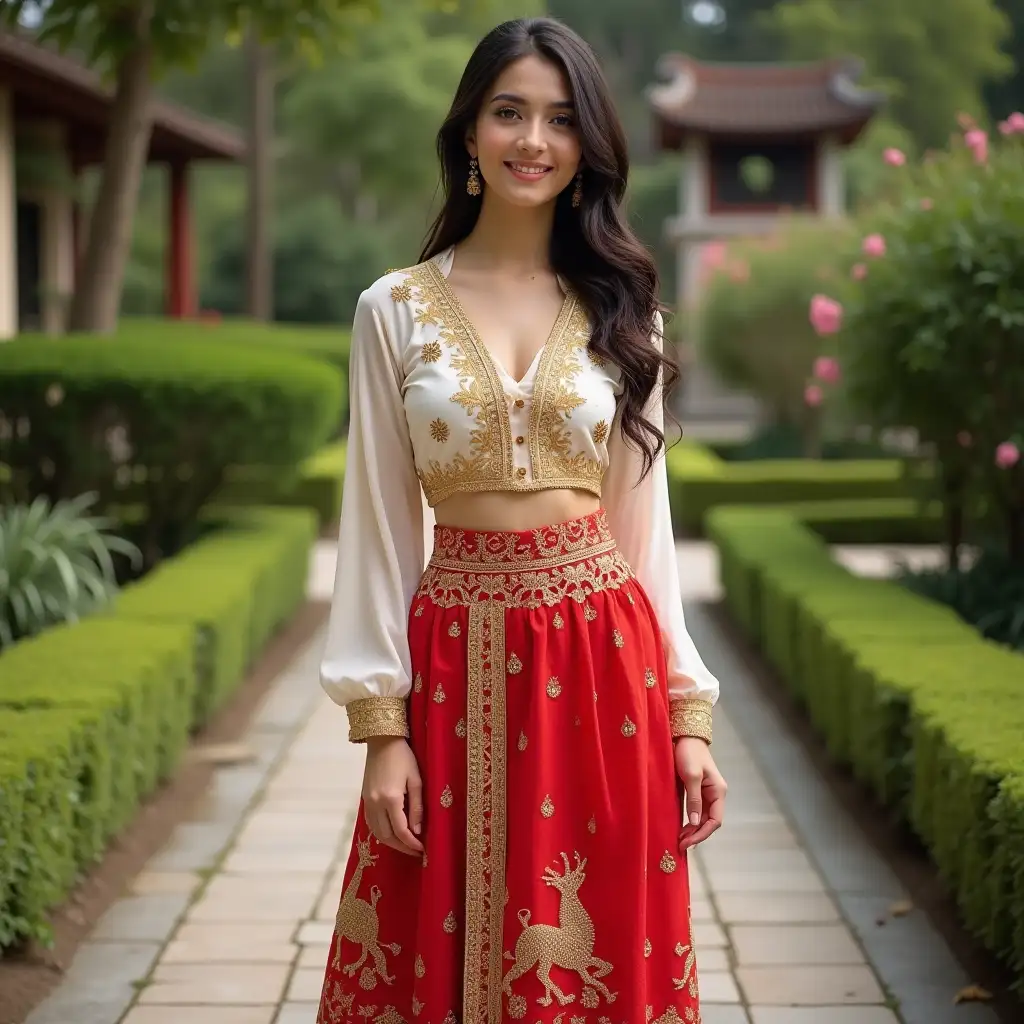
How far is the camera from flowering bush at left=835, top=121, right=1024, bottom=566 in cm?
623

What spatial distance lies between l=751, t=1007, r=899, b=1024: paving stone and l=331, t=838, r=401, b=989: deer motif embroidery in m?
1.35

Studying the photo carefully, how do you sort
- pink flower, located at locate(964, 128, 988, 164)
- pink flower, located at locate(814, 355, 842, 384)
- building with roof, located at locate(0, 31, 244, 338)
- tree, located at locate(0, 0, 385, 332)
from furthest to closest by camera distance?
building with roof, located at locate(0, 31, 244, 338) < pink flower, located at locate(814, 355, 842, 384) < pink flower, located at locate(964, 128, 988, 164) < tree, located at locate(0, 0, 385, 332)

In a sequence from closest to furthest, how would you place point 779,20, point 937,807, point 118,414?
point 937,807 → point 118,414 → point 779,20

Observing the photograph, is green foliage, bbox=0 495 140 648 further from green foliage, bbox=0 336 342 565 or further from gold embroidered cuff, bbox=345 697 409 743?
gold embroidered cuff, bbox=345 697 409 743

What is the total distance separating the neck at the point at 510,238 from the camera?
7.56ft

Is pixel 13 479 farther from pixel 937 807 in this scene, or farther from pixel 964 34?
pixel 964 34

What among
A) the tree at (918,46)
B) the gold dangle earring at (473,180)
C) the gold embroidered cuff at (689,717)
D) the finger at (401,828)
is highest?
the tree at (918,46)

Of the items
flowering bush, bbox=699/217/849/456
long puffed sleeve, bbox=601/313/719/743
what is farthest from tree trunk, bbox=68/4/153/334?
flowering bush, bbox=699/217/849/456

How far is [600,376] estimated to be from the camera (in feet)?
7.39

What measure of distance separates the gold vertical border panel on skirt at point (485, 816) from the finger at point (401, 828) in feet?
0.25

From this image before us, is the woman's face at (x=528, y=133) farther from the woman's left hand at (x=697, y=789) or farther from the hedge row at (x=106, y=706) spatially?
the hedge row at (x=106, y=706)

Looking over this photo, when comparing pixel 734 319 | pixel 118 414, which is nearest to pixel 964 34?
pixel 734 319

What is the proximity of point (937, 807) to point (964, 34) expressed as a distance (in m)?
28.6

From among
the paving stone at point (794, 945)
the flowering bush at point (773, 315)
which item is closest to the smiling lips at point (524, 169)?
the paving stone at point (794, 945)
